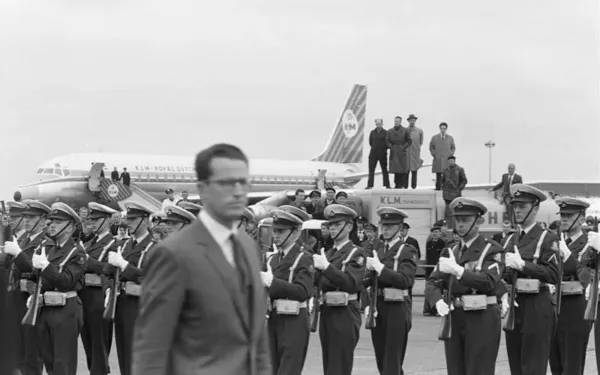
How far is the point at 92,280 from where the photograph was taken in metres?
11.8

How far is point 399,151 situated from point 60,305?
15835 millimetres

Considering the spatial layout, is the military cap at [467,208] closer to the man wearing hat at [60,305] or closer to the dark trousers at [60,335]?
the man wearing hat at [60,305]

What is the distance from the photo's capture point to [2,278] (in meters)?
11.0

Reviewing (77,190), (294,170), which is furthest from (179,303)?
(294,170)

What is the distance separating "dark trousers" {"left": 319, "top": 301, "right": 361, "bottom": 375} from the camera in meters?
9.93

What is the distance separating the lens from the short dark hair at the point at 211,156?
13.9 ft

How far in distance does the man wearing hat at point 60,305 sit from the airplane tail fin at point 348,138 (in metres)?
48.7

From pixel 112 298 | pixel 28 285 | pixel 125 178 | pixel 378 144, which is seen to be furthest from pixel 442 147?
pixel 28 285

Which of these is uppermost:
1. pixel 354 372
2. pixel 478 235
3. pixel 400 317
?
pixel 478 235

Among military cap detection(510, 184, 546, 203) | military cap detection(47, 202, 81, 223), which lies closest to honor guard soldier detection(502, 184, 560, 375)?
military cap detection(510, 184, 546, 203)

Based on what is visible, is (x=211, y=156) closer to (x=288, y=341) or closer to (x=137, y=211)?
(x=288, y=341)

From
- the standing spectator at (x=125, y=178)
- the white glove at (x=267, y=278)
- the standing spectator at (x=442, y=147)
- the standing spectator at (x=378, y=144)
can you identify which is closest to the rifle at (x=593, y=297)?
the white glove at (x=267, y=278)

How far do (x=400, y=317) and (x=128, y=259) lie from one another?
269cm

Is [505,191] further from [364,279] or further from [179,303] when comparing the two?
[179,303]
